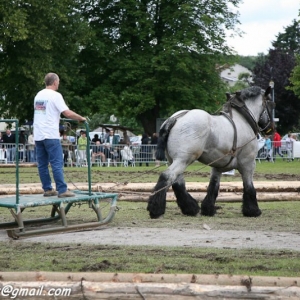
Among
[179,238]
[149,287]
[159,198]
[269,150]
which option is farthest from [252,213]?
[269,150]

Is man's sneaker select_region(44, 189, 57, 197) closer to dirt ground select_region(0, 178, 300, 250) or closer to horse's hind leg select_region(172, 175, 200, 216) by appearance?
dirt ground select_region(0, 178, 300, 250)

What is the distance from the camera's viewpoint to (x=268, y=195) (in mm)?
18734

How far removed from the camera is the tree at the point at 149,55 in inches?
2127

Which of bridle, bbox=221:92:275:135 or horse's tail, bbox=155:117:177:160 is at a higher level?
bridle, bbox=221:92:275:135

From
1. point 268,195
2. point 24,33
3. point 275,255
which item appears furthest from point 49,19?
point 275,255

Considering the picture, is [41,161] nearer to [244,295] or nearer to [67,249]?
[67,249]

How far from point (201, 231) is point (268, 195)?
667 centimetres

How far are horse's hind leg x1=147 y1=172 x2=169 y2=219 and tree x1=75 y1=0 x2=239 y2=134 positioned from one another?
39.2 m

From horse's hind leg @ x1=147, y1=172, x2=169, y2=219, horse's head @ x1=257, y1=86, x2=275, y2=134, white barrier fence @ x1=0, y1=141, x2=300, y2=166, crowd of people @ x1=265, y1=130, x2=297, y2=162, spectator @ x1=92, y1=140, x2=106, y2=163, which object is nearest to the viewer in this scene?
horse's hind leg @ x1=147, y1=172, x2=169, y2=219

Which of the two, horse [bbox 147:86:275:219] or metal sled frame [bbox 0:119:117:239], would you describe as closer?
metal sled frame [bbox 0:119:117:239]

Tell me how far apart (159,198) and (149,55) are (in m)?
40.9

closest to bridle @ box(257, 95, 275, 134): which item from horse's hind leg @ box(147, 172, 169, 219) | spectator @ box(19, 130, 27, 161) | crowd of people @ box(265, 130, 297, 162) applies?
horse's hind leg @ box(147, 172, 169, 219)

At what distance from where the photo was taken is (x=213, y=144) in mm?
14672

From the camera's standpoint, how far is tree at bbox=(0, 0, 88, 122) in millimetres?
42906
